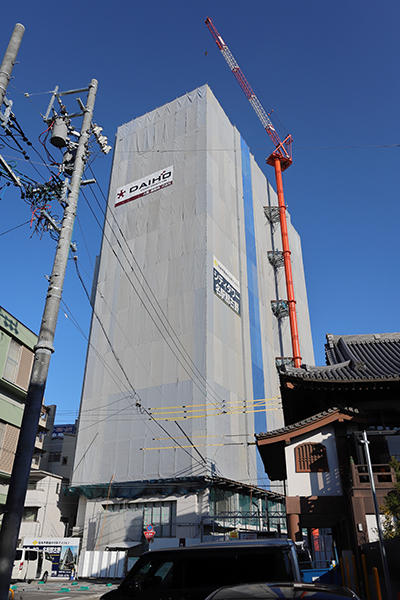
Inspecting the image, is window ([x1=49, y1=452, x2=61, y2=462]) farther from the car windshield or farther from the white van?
the car windshield

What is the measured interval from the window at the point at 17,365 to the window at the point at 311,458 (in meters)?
13.2

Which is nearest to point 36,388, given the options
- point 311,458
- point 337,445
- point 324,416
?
point 324,416

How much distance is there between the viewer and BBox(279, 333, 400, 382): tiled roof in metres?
17.6

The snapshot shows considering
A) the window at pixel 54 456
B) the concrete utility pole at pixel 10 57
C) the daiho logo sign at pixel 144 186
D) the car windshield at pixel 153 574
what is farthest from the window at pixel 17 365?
the window at pixel 54 456

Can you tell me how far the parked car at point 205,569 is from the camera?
7.71 m

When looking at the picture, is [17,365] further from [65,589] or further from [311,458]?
[311,458]

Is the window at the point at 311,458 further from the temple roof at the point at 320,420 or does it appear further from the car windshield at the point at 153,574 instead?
the car windshield at the point at 153,574

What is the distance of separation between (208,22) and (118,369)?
68540mm

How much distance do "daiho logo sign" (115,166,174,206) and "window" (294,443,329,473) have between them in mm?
43063

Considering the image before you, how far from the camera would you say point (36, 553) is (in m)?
31.7

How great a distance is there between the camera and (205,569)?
26.3 ft

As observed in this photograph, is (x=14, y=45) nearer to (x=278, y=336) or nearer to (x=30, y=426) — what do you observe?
(x=30, y=426)

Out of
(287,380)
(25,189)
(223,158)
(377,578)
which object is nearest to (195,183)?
(223,158)

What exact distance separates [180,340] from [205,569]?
36.3 metres
